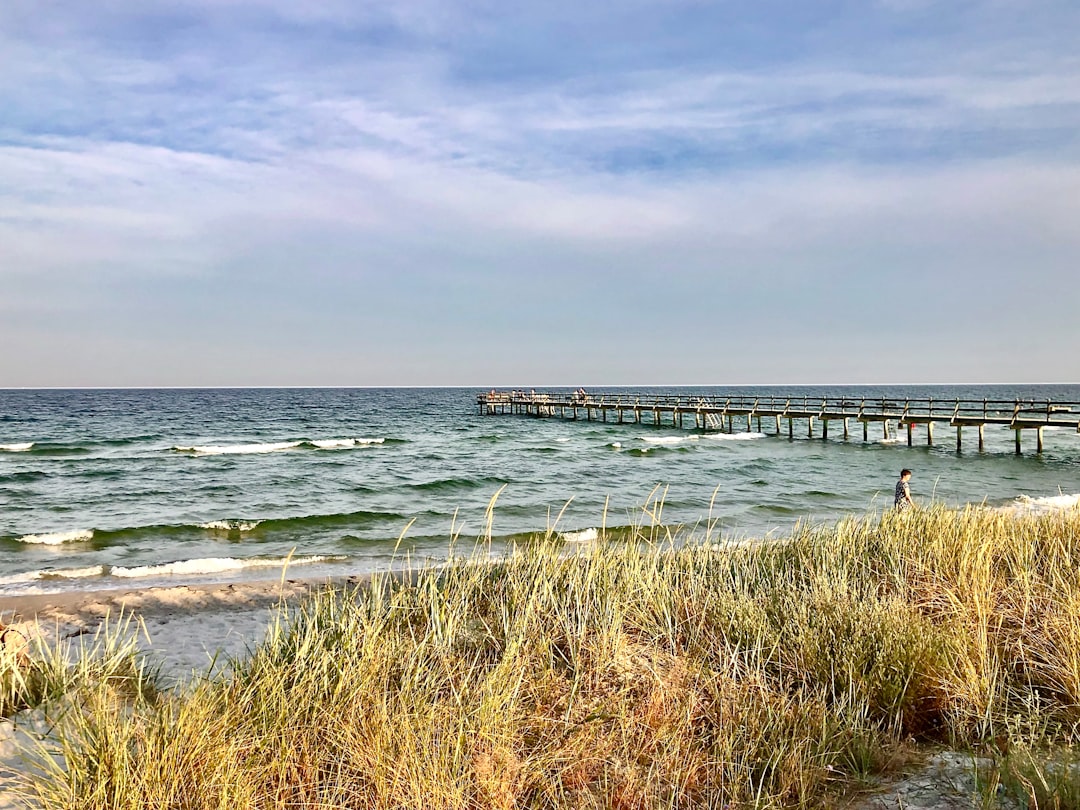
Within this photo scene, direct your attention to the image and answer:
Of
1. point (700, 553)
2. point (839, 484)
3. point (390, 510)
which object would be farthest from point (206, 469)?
point (700, 553)

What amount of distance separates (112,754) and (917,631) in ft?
14.8

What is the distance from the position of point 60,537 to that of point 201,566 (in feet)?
15.3

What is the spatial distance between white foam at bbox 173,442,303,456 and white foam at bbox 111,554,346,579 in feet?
79.9

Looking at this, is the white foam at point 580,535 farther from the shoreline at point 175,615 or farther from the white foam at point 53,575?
the white foam at point 53,575

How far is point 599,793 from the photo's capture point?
3.59m

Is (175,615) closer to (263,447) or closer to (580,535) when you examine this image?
(580,535)

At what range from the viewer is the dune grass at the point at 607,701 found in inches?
131

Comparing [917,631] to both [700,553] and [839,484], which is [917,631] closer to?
[700,553]

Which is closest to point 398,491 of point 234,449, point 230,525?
point 230,525

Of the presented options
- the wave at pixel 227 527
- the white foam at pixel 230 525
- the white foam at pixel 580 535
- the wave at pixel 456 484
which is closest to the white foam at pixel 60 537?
the wave at pixel 227 527

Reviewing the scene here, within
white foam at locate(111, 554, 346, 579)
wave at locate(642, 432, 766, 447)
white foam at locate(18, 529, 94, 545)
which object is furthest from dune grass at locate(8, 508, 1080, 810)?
wave at locate(642, 432, 766, 447)

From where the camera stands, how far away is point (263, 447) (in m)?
39.0

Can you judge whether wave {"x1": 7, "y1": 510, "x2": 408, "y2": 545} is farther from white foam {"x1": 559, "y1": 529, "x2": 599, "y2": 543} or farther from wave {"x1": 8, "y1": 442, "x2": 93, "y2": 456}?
wave {"x1": 8, "y1": 442, "x2": 93, "y2": 456}

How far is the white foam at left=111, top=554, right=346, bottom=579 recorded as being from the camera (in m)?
12.0
